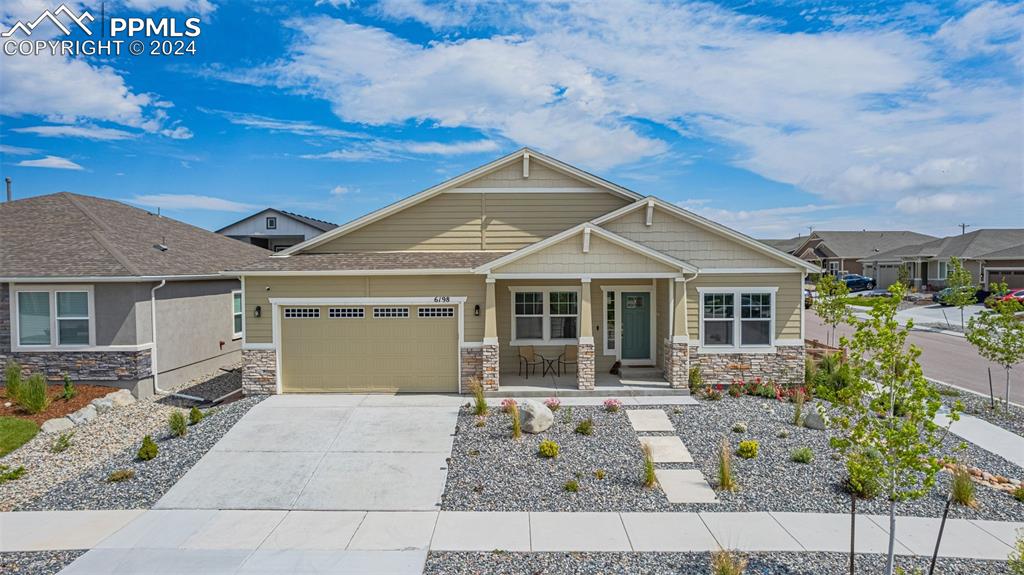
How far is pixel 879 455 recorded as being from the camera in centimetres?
566

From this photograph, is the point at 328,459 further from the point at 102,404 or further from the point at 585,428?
the point at 102,404

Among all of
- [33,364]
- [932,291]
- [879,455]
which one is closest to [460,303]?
[879,455]

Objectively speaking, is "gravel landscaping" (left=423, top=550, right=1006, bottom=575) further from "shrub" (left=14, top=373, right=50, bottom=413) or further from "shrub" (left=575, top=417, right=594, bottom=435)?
"shrub" (left=14, top=373, right=50, bottom=413)

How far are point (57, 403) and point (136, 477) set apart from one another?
551 cm

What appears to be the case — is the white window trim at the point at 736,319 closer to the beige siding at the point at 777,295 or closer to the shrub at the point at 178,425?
the beige siding at the point at 777,295

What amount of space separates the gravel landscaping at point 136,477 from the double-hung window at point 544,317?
7.26 metres

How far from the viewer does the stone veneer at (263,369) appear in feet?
42.8

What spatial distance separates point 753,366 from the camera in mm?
13656

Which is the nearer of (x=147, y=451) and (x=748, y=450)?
(x=748, y=450)

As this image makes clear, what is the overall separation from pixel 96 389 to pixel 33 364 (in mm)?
1834

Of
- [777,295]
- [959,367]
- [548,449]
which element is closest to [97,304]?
[548,449]

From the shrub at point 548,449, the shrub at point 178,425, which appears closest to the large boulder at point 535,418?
the shrub at point 548,449

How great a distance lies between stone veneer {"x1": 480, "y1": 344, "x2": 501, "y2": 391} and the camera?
41.8ft

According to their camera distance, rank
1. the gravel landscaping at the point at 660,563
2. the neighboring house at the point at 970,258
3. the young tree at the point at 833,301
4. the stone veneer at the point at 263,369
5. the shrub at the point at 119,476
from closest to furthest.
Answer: the gravel landscaping at the point at 660,563, the shrub at the point at 119,476, the stone veneer at the point at 263,369, the young tree at the point at 833,301, the neighboring house at the point at 970,258
